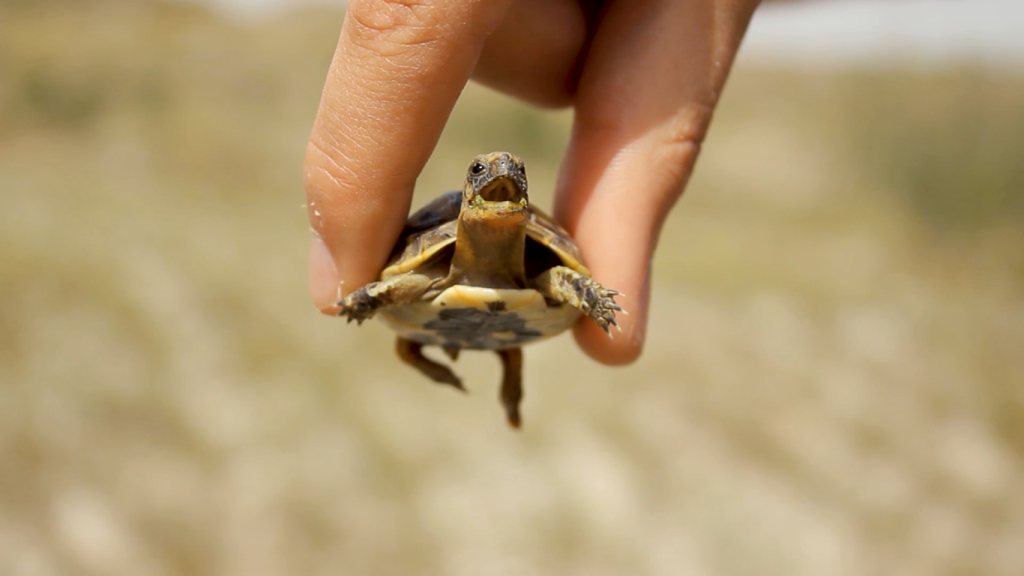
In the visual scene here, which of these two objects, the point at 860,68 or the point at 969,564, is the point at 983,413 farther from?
the point at 860,68

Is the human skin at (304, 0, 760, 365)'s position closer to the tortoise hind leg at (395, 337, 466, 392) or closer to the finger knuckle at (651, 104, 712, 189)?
the finger knuckle at (651, 104, 712, 189)

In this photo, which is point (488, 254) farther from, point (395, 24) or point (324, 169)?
point (395, 24)

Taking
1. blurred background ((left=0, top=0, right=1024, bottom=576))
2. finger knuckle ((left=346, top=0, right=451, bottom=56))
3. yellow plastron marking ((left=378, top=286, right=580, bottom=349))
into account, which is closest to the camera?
finger knuckle ((left=346, top=0, right=451, bottom=56))

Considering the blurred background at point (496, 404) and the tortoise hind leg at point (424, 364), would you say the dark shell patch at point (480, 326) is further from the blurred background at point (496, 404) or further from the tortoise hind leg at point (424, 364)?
the blurred background at point (496, 404)

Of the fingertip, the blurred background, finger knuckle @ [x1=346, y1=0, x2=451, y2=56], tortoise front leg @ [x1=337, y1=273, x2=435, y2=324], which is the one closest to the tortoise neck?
tortoise front leg @ [x1=337, y1=273, x2=435, y2=324]

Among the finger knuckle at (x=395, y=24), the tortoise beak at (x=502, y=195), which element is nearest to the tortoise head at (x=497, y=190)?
the tortoise beak at (x=502, y=195)
